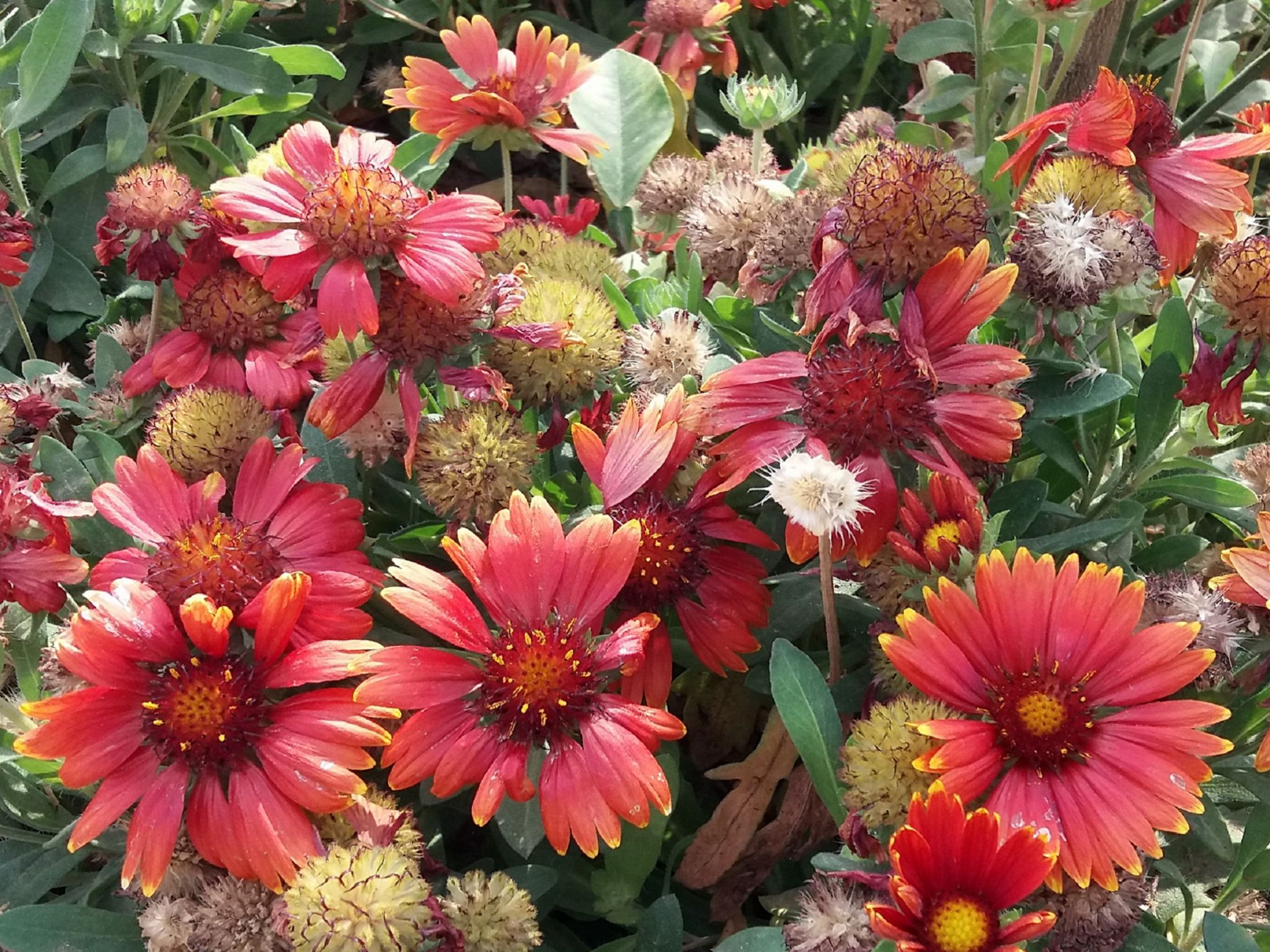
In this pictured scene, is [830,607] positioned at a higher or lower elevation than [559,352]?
lower

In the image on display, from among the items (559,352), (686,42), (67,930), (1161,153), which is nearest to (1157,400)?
(1161,153)

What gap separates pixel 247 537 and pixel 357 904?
369 mm

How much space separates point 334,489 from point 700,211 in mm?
518

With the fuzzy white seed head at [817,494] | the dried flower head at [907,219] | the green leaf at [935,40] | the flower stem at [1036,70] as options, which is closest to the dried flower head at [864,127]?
the green leaf at [935,40]

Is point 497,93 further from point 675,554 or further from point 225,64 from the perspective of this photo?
point 675,554

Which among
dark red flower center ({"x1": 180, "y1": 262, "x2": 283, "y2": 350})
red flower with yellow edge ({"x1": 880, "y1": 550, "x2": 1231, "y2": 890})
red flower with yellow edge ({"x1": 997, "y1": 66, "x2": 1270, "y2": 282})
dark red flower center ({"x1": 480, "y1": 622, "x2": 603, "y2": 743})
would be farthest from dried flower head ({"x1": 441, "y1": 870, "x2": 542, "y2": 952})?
red flower with yellow edge ({"x1": 997, "y1": 66, "x2": 1270, "y2": 282})

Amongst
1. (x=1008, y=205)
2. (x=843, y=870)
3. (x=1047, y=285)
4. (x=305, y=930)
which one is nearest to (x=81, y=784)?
(x=305, y=930)

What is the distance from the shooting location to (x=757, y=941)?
Result: 0.90m

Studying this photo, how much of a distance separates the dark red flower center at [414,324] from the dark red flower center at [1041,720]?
57 centimetres

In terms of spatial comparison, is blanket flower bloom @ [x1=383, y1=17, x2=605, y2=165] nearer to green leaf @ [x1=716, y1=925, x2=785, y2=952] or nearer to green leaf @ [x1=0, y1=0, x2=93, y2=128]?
green leaf @ [x1=0, y1=0, x2=93, y2=128]

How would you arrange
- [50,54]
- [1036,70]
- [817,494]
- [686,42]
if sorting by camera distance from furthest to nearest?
[686,42] < [50,54] < [1036,70] < [817,494]

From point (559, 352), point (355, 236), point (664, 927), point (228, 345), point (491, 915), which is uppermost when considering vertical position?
point (355, 236)

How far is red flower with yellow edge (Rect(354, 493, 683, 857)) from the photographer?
879 millimetres

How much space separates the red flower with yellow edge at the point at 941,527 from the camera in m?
0.93
